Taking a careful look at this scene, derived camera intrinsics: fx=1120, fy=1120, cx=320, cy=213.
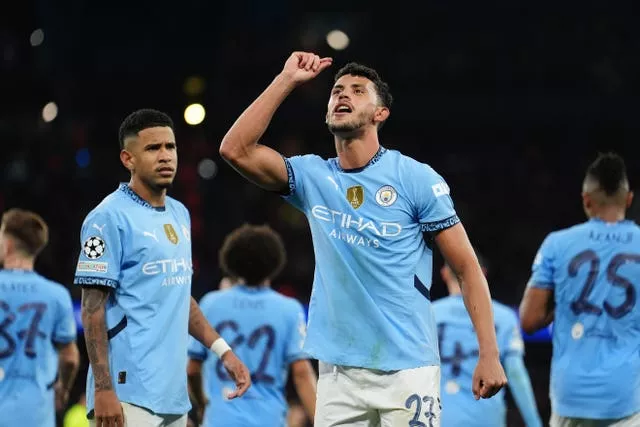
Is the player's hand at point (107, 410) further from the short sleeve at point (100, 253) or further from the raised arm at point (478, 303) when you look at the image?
the raised arm at point (478, 303)

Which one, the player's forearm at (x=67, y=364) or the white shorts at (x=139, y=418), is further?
the player's forearm at (x=67, y=364)

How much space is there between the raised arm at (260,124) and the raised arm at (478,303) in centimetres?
91

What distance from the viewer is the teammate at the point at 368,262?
16.9 feet

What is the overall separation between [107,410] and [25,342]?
2.86m

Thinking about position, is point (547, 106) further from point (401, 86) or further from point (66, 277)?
point (66, 277)

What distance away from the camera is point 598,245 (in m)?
7.17

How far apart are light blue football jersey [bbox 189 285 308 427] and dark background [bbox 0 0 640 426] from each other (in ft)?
48.2

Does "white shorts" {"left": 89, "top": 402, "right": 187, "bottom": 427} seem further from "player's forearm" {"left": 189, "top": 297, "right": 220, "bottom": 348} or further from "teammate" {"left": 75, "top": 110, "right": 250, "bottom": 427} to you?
"player's forearm" {"left": 189, "top": 297, "right": 220, "bottom": 348}

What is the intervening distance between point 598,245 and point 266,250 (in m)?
2.29

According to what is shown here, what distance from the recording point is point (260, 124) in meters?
5.26

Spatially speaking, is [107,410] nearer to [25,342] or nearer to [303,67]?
[303,67]

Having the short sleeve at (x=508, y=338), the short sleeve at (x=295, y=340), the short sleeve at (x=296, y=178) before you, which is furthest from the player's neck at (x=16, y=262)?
the short sleeve at (x=508, y=338)

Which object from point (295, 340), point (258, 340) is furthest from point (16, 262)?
point (295, 340)

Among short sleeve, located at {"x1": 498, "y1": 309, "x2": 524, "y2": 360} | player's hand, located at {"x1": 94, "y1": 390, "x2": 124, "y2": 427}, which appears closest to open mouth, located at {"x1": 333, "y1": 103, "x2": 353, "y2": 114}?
player's hand, located at {"x1": 94, "y1": 390, "x2": 124, "y2": 427}
